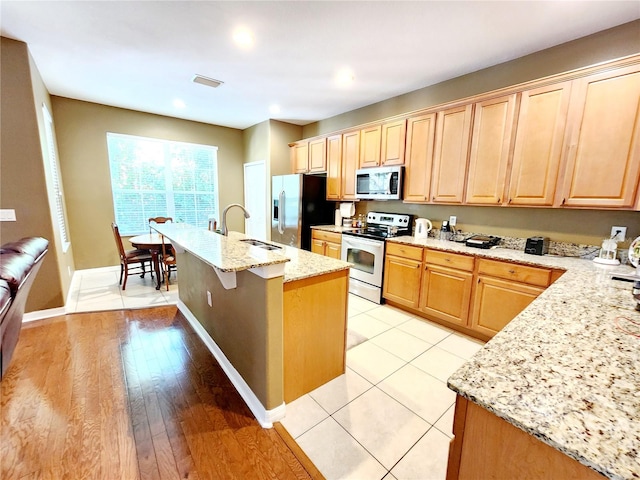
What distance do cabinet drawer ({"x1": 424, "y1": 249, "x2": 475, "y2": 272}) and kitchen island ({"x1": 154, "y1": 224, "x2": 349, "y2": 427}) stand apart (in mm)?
1363

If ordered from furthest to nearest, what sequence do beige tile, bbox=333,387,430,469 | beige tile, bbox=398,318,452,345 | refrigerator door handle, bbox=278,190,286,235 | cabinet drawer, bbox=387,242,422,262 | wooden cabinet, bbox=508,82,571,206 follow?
1. refrigerator door handle, bbox=278,190,286,235
2. cabinet drawer, bbox=387,242,422,262
3. beige tile, bbox=398,318,452,345
4. wooden cabinet, bbox=508,82,571,206
5. beige tile, bbox=333,387,430,469

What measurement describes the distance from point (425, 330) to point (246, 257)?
220cm

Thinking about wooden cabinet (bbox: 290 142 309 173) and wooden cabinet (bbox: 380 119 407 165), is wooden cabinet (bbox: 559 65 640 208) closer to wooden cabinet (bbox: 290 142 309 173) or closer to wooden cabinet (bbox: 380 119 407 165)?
wooden cabinet (bbox: 380 119 407 165)

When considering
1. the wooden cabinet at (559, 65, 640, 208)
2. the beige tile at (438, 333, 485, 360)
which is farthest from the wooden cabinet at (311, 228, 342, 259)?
the wooden cabinet at (559, 65, 640, 208)

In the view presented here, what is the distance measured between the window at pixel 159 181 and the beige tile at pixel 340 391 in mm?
4545

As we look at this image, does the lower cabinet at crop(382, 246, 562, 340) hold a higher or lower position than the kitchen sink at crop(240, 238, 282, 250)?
lower

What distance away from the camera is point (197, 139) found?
17.7 ft

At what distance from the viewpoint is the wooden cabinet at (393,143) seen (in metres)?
3.42

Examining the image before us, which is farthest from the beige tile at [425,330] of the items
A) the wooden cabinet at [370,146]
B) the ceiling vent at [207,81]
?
the ceiling vent at [207,81]

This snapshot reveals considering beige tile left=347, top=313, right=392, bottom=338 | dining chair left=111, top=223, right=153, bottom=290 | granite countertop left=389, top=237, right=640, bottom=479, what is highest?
granite countertop left=389, top=237, right=640, bottom=479

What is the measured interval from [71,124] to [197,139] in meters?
1.84

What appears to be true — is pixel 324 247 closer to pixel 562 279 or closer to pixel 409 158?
pixel 409 158

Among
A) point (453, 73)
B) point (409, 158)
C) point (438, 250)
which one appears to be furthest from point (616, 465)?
point (453, 73)

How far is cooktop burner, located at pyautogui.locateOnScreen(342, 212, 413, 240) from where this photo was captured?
3547mm
